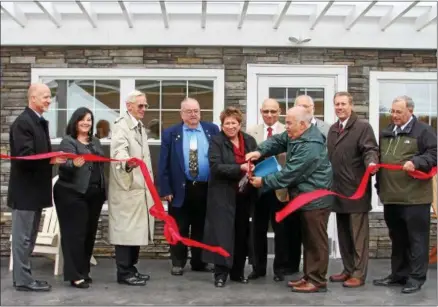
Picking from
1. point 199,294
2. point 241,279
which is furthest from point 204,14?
point 199,294

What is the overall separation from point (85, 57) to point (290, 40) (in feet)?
8.16

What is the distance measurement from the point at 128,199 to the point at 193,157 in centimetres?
82

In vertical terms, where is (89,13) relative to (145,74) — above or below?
above

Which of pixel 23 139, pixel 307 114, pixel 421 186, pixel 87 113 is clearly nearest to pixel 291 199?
pixel 307 114

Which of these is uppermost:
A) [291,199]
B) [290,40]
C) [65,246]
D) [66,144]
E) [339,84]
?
[290,40]

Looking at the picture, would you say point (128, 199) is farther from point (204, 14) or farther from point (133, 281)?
point (204, 14)

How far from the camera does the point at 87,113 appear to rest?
6000 mm

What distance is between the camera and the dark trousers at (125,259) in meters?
6.19

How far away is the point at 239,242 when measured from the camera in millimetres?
6289

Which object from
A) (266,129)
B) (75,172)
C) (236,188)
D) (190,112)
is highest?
(190,112)

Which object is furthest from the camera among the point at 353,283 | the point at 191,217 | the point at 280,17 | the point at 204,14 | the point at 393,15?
the point at 393,15

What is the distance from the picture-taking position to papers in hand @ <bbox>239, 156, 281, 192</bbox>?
20.0 ft

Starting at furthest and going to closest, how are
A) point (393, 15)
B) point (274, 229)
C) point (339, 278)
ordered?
point (393, 15)
point (274, 229)
point (339, 278)

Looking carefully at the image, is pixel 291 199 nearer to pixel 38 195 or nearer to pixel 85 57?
pixel 38 195
